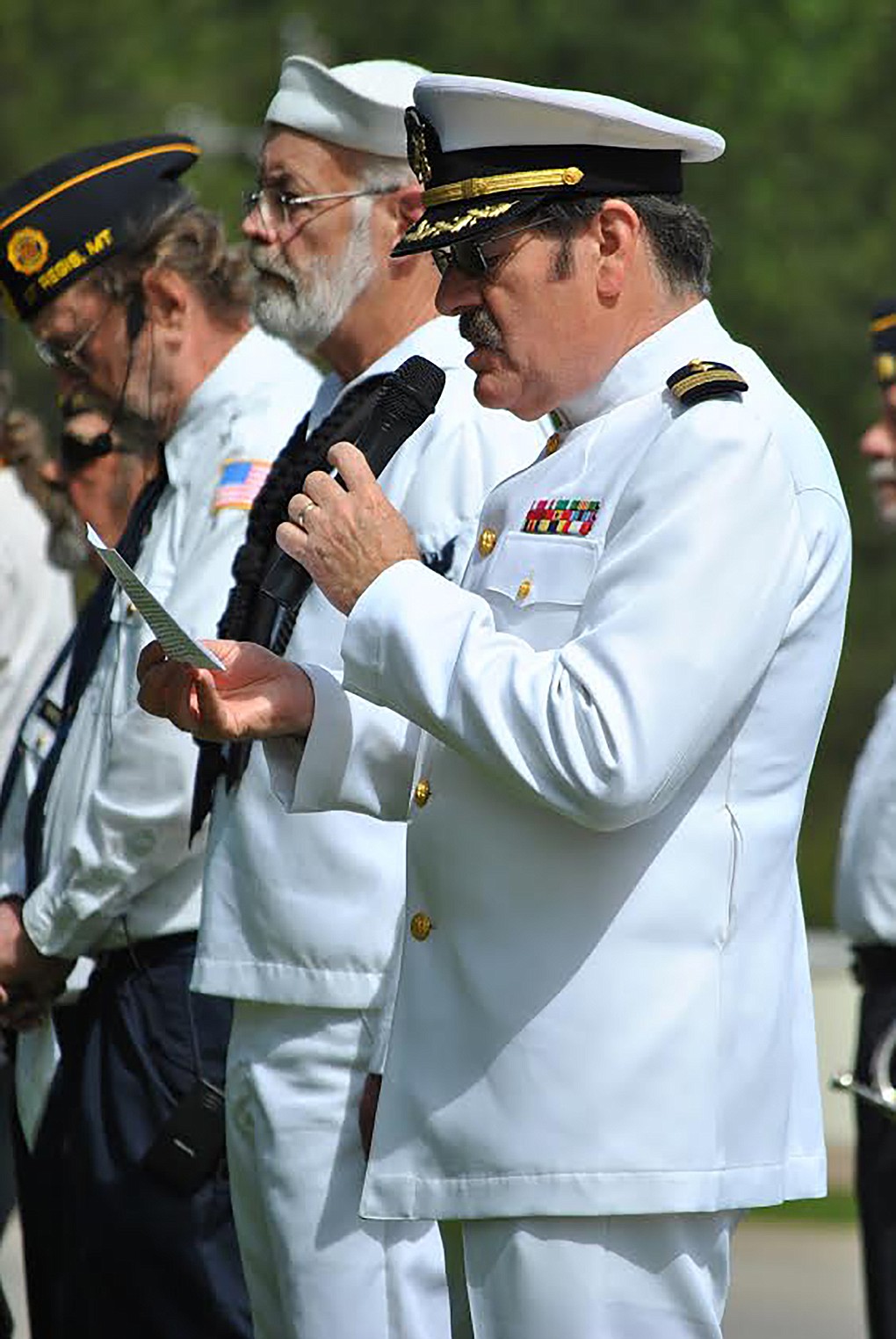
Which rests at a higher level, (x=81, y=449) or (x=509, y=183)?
(x=81, y=449)

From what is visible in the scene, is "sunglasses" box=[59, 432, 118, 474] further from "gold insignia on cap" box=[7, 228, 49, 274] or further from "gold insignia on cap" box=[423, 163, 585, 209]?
"gold insignia on cap" box=[423, 163, 585, 209]

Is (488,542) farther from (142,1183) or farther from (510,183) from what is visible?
(142,1183)

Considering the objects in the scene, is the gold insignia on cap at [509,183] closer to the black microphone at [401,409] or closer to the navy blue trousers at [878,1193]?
the black microphone at [401,409]

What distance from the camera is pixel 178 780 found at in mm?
4422

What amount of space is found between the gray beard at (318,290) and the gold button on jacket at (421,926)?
1.45m

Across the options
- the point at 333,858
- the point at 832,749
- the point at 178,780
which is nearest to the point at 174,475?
the point at 178,780

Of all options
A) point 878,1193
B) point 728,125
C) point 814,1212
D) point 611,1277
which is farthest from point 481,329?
point 728,125

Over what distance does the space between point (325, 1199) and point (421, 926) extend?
3.19 ft

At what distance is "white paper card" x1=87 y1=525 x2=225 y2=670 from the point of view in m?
3.05

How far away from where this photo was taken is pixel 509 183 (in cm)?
303

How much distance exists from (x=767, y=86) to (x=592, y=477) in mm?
25314

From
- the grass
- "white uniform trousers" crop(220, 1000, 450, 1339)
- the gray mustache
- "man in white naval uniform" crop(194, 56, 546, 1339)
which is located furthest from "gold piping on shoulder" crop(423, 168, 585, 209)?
the grass

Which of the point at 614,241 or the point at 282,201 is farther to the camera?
the point at 282,201

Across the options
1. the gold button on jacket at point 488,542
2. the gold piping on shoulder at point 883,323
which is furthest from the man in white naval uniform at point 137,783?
the gold piping on shoulder at point 883,323
